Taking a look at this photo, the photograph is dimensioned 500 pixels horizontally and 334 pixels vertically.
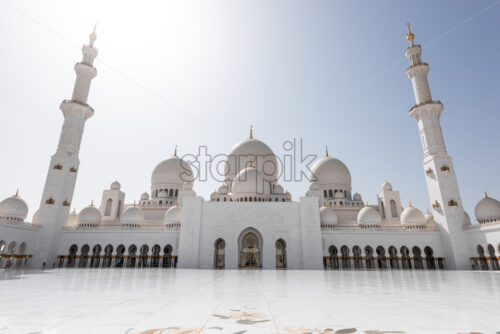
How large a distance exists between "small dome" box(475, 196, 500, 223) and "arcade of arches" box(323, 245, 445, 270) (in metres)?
4.28

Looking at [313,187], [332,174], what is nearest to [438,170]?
[332,174]

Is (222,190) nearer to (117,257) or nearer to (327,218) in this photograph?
(327,218)

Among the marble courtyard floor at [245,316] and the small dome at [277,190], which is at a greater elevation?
the small dome at [277,190]

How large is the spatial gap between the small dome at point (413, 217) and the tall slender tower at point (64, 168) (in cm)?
2859

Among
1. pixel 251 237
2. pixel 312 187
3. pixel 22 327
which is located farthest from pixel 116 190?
pixel 22 327

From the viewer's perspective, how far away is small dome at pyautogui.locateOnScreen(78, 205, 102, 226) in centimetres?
2356

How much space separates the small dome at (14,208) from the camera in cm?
2016

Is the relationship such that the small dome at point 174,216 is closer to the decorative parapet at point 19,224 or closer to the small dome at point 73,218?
the decorative parapet at point 19,224

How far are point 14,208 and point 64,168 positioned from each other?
4379 mm

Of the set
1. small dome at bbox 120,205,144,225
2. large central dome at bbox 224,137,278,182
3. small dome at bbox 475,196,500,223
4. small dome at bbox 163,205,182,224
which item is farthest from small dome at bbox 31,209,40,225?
small dome at bbox 475,196,500,223

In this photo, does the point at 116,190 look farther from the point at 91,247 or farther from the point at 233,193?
the point at 233,193

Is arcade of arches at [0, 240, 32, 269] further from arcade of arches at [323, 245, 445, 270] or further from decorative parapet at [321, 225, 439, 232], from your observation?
decorative parapet at [321, 225, 439, 232]

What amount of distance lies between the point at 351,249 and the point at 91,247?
70.0 feet

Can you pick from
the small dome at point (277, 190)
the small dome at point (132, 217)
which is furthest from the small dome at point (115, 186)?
the small dome at point (277, 190)
